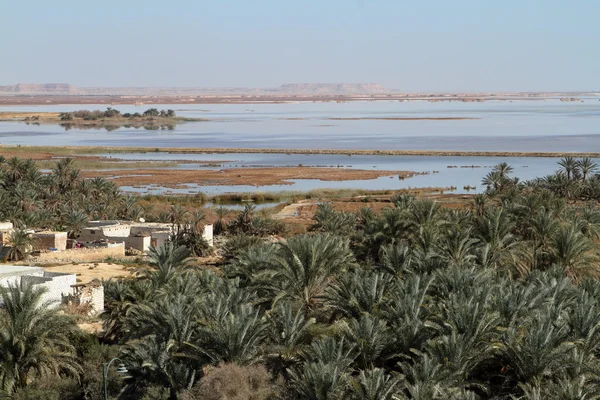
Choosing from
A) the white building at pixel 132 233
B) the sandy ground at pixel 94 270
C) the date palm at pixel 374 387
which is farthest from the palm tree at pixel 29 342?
the white building at pixel 132 233

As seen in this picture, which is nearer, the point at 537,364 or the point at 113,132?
the point at 537,364

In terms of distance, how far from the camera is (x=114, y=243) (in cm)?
4597

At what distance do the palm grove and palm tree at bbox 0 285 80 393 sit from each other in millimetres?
42

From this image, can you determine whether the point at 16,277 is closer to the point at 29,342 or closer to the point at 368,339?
the point at 29,342

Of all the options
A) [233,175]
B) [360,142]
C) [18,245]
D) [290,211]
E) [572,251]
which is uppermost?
[572,251]

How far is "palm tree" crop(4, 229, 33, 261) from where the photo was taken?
41312mm

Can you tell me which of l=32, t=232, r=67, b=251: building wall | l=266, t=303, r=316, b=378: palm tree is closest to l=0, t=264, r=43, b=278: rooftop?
l=32, t=232, r=67, b=251: building wall

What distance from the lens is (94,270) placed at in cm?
3897

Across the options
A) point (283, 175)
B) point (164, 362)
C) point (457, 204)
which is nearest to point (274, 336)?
point (164, 362)

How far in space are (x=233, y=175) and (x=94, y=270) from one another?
2042 inches

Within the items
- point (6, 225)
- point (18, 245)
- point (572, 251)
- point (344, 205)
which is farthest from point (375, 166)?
point (572, 251)

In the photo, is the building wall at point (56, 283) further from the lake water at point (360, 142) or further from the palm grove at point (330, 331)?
the lake water at point (360, 142)

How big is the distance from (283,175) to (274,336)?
68235 millimetres

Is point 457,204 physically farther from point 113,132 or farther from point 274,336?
point 113,132
